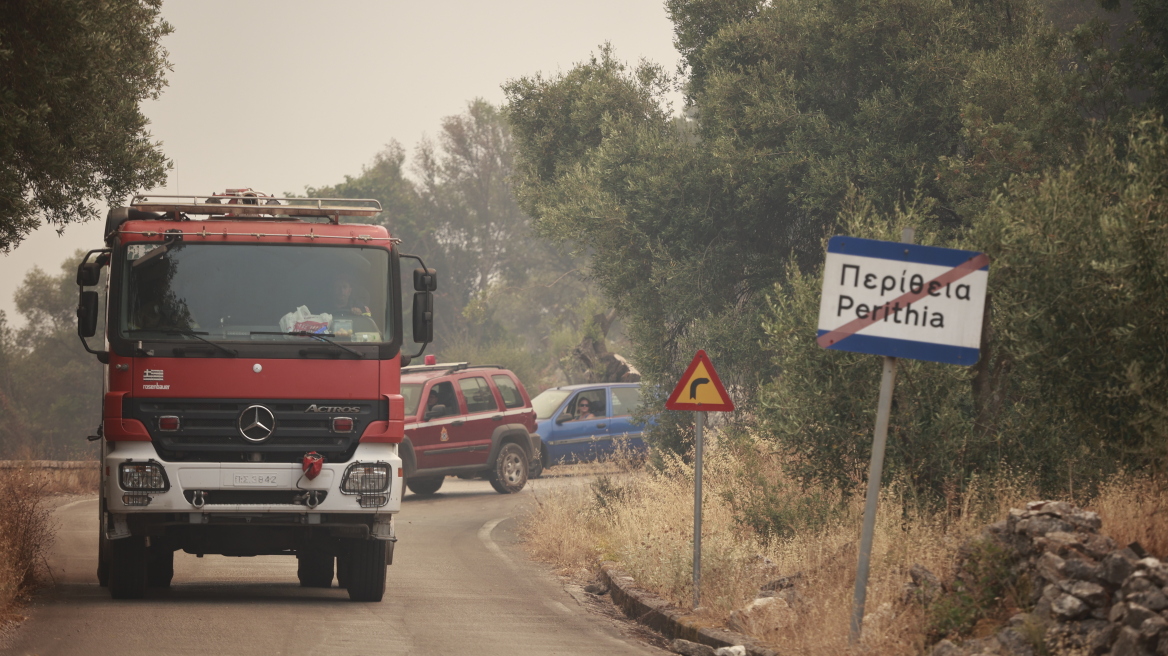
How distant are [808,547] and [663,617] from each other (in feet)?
4.25

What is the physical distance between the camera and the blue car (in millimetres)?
23953

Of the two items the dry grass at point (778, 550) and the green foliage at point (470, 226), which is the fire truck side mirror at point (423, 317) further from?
the green foliage at point (470, 226)

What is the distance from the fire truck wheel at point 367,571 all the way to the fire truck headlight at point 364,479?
0.70 m

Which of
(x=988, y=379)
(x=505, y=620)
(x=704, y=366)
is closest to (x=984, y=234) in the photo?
(x=988, y=379)

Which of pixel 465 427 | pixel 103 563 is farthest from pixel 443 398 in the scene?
pixel 103 563

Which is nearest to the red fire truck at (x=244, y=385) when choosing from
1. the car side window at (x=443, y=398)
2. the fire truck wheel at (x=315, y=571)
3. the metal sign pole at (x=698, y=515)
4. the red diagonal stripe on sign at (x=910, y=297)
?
the fire truck wheel at (x=315, y=571)

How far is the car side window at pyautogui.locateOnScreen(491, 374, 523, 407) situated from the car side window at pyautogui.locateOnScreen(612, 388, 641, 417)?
3.01 m

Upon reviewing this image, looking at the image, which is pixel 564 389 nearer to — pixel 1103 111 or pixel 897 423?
pixel 1103 111

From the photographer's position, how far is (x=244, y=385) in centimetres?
925

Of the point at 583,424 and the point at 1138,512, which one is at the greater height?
the point at 1138,512

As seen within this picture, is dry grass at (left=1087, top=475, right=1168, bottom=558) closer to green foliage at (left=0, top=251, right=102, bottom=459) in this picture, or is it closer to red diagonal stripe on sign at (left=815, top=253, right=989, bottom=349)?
red diagonal stripe on sign at (left=815, top=253, right=989, bottom=349)

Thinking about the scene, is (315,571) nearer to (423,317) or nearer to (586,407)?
(423,317)

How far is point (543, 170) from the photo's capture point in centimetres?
2088

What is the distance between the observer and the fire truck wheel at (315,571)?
11188 millimetres
